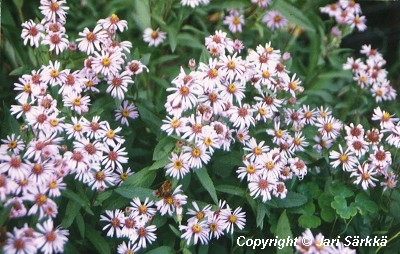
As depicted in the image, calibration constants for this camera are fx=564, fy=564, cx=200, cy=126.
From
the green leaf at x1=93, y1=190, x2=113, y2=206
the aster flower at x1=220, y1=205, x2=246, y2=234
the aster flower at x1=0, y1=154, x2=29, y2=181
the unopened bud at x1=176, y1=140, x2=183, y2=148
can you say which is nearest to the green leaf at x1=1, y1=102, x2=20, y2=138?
the aster flower at x1=0, y1=154, x2=29, y2=181

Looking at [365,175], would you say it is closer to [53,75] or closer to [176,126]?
[176,126]

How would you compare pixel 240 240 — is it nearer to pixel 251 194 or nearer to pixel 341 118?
pixel 251 194

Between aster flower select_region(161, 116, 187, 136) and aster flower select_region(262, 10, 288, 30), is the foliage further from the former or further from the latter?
aster flower select_region(262, 10, 288, 30)

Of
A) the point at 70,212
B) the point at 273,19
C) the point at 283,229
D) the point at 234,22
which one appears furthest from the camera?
the point at 273,19

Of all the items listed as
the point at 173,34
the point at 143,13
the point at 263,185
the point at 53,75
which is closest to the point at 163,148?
the point at 263,185

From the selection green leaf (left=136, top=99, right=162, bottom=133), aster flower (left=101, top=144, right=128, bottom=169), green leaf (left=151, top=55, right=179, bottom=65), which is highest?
green leaf (left=151, top=55, right=179, bottom=65)

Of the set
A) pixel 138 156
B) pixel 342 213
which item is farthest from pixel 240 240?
pixel 138 156

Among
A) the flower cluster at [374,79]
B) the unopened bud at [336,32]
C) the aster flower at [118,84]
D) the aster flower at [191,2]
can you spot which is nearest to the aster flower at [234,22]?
the aster flower at [191,2]
